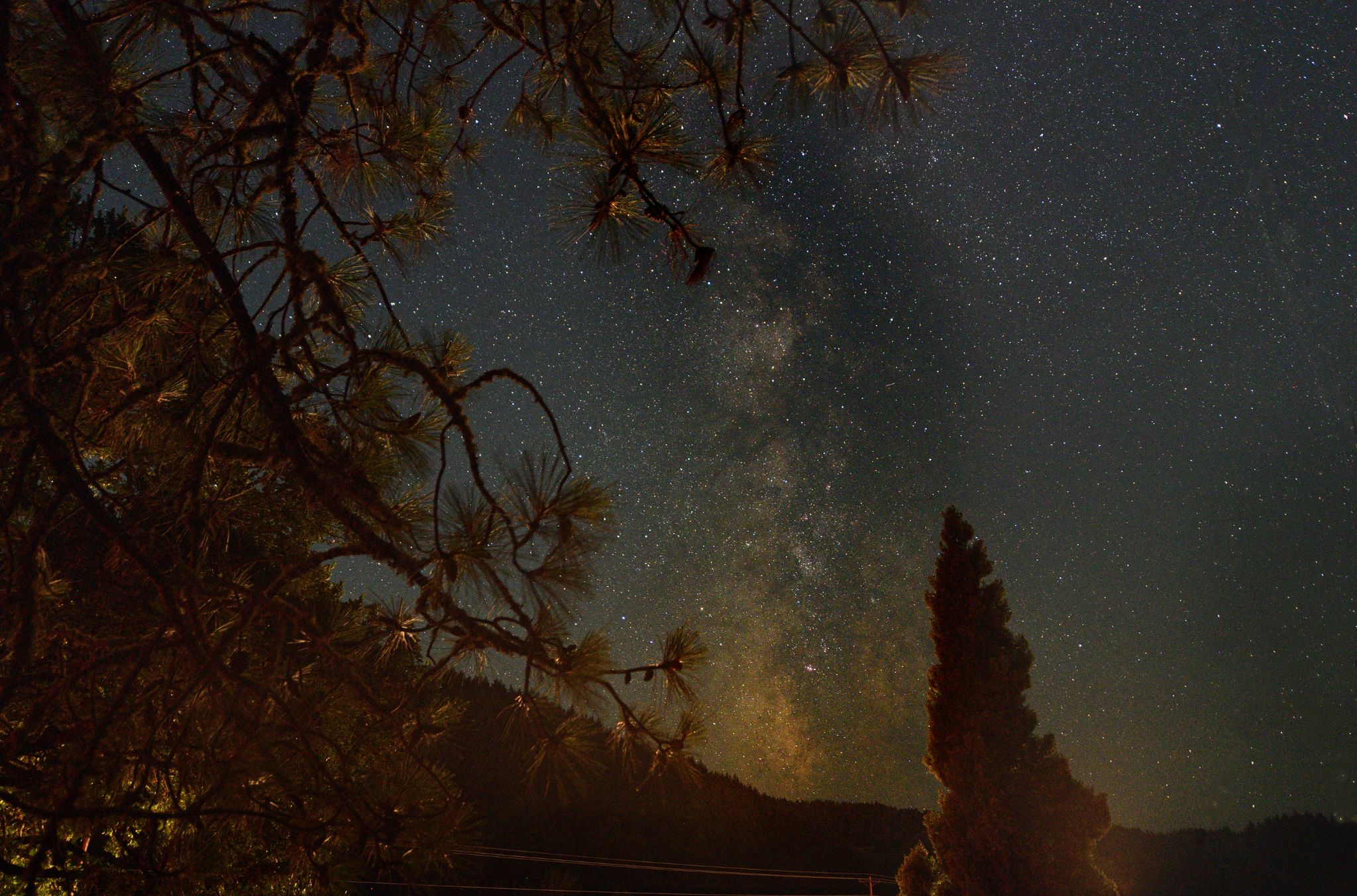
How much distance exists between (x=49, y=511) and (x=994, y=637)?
8.80 metres

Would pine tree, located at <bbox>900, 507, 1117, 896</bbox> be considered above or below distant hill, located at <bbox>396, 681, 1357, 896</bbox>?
above

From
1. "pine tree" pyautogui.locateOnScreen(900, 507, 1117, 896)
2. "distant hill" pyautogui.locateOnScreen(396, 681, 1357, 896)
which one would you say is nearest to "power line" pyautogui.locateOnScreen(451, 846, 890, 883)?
"distant hill" pyautogui.locateOnScreen(396, 681, 1357, 896)

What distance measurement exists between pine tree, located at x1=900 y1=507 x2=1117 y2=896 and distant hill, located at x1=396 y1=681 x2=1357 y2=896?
298 cm

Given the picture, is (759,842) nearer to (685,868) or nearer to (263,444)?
(685,868)

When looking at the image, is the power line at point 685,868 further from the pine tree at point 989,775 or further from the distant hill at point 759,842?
the pine tree at point 989,775

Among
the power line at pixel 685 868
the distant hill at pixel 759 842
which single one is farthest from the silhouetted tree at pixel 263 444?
the power line at pixel 685 868

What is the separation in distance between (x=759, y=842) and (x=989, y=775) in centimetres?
586

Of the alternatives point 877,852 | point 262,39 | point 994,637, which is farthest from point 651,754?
point 877,852

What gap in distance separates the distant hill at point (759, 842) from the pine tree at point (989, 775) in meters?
2.98

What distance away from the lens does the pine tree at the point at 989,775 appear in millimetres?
7711

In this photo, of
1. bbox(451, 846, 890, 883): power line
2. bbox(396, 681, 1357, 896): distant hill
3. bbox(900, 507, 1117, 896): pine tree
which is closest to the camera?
bbox(900, 507, 1117, 896): pine tree

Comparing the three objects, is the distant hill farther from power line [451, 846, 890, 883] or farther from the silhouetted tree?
the silhouetted tree

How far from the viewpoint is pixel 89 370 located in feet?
5.67

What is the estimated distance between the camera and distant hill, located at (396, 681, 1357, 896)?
10445mm
